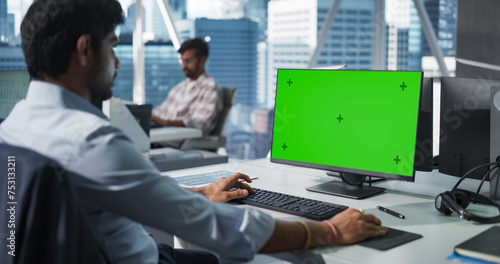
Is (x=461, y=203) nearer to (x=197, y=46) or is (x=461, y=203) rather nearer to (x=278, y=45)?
(x=197, y=46)

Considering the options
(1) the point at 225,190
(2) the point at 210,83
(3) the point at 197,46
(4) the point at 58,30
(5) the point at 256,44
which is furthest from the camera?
(5) the point at 256,44

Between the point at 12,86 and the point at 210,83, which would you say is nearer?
the point at 12,86

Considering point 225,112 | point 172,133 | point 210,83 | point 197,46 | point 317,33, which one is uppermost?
point 317,33

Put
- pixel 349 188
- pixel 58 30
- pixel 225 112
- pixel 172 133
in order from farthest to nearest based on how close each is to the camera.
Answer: pixel 225 112 < pixel 172 133 < pixel 349 188 < pixel 58 30

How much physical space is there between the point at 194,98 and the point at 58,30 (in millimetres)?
3562

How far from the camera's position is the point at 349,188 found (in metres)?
1.85

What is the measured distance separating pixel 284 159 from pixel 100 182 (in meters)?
0.99

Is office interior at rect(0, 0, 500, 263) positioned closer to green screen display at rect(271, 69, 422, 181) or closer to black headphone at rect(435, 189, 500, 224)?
green screen display at rect(271, 69, 422, 181)

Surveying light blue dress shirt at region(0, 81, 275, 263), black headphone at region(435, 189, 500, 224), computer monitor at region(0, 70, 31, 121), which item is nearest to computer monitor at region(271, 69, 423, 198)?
black headphone at region(435, 189, 500, 224)

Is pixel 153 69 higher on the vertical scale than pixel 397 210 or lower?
higher

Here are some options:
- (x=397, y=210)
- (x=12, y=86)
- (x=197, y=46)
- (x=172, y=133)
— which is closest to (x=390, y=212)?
(x=397, y=210)

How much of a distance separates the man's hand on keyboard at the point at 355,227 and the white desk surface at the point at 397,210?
26 millimetres

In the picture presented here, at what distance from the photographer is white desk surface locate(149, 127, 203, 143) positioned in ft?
12.2

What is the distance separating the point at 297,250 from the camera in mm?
1259
